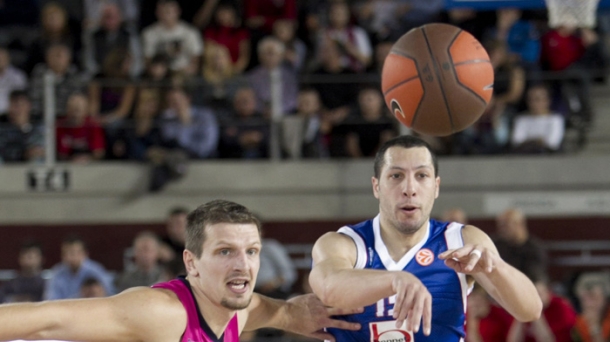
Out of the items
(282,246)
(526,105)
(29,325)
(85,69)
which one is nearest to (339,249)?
(29,325)

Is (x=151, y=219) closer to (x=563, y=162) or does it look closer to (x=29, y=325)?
(x=563, y=162)

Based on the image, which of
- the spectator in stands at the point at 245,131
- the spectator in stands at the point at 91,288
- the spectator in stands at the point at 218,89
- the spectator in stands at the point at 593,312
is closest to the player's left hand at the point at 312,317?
the spectator in stands at the point at 593,312

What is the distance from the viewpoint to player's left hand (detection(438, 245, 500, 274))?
438 centimetres

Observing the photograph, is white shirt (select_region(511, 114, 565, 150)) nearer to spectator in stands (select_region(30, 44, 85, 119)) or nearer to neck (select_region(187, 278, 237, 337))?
spectator in stands (select_region(30, 44, 85, 119))

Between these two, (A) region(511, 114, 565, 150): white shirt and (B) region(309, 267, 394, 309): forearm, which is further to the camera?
(A) region(511, 114, 565, 150): white shirt

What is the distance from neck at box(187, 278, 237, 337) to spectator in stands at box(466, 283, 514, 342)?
15.2ft

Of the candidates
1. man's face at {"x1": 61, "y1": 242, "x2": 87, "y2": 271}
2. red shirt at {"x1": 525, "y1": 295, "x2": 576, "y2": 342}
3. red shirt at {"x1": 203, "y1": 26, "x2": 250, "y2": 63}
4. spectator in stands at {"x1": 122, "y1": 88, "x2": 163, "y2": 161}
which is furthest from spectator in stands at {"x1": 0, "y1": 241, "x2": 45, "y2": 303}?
red shirt at {"x1": 525, "y1": 295, "x2": 576, "y2": 342}

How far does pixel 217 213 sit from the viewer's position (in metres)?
4.92

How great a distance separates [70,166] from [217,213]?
7361 mm

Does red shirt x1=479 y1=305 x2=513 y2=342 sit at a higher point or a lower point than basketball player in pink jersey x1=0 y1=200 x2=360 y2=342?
lower

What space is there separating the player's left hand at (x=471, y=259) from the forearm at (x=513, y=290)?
15cm

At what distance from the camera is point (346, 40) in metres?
12.7

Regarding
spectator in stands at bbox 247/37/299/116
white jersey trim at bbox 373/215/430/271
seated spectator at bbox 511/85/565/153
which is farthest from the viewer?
spectator in stands at bbox 247/37/299/116

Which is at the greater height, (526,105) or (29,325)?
(526,105)
